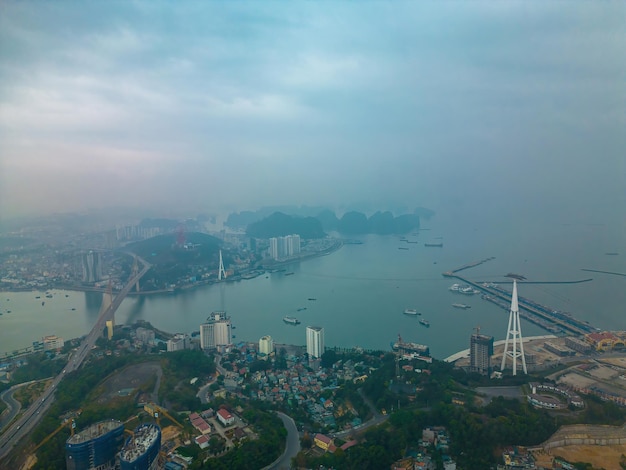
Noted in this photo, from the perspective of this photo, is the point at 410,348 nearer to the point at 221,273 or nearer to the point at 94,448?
the point at 94,448

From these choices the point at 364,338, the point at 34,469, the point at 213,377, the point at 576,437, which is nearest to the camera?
the point at 34,469

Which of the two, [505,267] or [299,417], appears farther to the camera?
[505,267]

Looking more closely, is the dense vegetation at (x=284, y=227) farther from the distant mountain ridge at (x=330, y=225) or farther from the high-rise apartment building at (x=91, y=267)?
the high-rise apartment building at (x=91, y=267)

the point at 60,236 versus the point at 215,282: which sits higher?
the point at 60,236

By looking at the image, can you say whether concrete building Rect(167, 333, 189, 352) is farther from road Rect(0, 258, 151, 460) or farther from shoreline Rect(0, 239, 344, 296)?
shoreline Rect(0, 239, 344, 296)

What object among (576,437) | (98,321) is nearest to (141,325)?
(98,321)

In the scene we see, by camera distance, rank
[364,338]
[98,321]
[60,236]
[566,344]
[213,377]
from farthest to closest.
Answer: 1. [60,236]
2. [98,321]
3. [364,338]
4. [566,344]
5. [213,377]

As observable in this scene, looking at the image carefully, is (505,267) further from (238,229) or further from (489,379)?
(238,229)

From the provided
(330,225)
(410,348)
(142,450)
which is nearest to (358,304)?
(410,348)
